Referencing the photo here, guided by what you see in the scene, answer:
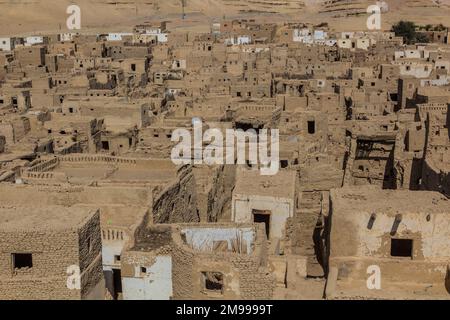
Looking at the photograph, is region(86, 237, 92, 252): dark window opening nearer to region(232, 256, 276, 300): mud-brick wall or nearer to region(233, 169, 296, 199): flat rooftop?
region(232, 256, 276, 300): mud-brick wall

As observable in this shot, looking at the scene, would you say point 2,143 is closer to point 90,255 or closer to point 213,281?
point 90,255

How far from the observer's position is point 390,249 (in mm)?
11750

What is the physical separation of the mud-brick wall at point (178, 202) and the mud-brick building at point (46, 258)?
3230 mm

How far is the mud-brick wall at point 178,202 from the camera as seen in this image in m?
14.4

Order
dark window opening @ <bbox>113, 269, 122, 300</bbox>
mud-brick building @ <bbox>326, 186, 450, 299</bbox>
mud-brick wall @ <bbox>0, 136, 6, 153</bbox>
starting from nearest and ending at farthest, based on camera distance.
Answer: mud-brick building @ <bbox>326, 186, 450, 299</bbox> → dark window opening @ <bbox>113, 269, 122, 300</bbox> → mud-brick wall @ <bbox>0, 136, 6, 153</bbox>

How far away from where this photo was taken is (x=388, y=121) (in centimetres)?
2341

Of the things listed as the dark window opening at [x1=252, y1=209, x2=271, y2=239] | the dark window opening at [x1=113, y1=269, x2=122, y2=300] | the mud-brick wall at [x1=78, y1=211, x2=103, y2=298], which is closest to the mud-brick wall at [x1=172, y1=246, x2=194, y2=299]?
the mud-brick wall at [x1=78, y1=211, x2=103, y2=298]

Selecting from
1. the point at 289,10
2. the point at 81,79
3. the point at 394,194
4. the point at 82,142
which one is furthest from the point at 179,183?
the point at 289,10

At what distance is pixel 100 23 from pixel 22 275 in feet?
307

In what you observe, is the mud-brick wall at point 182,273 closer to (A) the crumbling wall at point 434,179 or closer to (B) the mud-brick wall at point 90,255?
(B) the mud-brick wall at point 90,255

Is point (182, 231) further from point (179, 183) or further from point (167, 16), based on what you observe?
point (167, 16)

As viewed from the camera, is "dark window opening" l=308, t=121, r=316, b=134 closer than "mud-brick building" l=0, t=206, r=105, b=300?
No

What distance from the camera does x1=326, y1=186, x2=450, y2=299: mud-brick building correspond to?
1154cm

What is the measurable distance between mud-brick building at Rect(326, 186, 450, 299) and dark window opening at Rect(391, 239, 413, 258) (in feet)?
0.06
